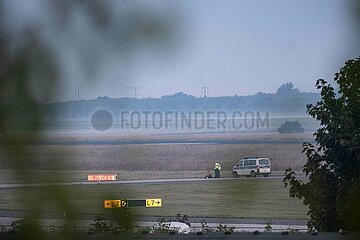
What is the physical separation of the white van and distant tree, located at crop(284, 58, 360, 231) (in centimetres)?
11

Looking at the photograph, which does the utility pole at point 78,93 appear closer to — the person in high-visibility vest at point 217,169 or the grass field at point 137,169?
the grass field at point 137,169

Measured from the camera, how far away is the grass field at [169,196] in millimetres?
832

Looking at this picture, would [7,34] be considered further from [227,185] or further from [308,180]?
[308,180]

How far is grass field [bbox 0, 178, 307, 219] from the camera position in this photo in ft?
2.73

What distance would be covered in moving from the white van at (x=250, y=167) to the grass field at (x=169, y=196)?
0.03 meters

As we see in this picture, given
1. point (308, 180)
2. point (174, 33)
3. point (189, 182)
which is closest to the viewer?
point (174, 33)

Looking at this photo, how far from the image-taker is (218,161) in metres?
0.87

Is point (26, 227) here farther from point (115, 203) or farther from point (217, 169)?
Answer: point (217, 169)

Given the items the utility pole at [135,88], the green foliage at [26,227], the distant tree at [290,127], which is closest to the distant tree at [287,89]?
the distant tree at [290,127]

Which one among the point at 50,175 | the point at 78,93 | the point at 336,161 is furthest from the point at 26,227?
the point at 336,161

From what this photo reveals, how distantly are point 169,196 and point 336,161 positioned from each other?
1.13 feet

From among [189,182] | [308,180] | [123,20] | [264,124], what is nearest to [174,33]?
[123,20]

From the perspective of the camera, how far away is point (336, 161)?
121 cm

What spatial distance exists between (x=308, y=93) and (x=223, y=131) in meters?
0.12
